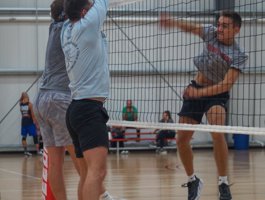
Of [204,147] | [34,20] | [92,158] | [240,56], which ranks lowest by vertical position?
[204,147]

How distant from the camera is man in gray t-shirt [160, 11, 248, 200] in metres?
7.39

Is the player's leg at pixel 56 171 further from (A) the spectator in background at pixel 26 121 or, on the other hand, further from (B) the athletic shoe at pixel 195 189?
(A) the spectator in background at pixel 26 121

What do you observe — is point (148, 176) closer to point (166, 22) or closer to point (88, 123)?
point (166, 22)

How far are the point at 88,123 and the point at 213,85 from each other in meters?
2.64

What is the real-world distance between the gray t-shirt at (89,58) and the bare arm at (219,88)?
2.21 m

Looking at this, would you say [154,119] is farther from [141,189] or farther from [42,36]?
[141,189]

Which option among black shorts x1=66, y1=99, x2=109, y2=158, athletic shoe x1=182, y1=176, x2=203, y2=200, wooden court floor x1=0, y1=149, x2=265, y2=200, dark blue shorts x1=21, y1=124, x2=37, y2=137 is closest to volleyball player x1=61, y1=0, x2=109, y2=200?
black shorts x1=66, y1=99, x2=109, y2=158

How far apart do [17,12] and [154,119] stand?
5.50m

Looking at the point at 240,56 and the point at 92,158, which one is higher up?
the point at 240,56

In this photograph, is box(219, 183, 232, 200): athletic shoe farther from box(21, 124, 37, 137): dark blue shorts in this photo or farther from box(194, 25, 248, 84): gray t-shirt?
box(21, 124, 37, 137): dark blue shorts

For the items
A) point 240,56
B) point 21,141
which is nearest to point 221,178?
point 240,56

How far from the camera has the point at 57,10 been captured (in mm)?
6102

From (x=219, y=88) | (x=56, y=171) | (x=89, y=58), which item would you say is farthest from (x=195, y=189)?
(x=89, y=58)

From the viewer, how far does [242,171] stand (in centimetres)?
1384
